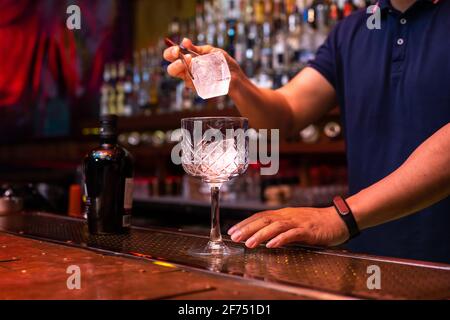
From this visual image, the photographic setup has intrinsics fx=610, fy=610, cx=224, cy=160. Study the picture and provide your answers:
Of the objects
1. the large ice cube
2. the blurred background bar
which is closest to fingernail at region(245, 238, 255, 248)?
the large ice cube

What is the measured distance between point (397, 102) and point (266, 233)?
2.71ft

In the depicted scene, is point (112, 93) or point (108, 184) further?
point (112, 93)

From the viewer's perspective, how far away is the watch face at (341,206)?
130 cm

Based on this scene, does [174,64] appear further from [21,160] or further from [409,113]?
[21,160]

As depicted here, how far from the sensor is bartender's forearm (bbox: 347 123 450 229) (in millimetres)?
1344

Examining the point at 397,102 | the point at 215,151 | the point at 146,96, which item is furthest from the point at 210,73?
the point at 146,96

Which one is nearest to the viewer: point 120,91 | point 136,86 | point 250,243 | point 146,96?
point 250,243

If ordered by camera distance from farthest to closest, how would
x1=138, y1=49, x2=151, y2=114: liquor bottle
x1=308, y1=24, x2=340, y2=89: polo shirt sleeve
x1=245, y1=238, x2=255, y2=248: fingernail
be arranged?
x1=138, y1=49, x2=151, y2=114: liquor bottle < x1=308, y1=24, x2=340, y2=89: polo shirt sleeve < x1=245, y1=238, x2=255, y2=248: fingernail

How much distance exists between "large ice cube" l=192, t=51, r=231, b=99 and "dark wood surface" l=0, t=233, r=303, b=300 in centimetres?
47

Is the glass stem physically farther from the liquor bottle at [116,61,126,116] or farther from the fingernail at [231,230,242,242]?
the liquor bottle at [116,61,126,116]

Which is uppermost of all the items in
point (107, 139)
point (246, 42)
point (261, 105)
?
point (246, 42)

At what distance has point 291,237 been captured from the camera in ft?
3.94

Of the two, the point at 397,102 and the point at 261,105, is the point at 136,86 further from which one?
the point at 397,102

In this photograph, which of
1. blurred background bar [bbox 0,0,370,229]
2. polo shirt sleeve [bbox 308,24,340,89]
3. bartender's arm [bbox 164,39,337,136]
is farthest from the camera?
blurred background bar [bbox 0,0,370,229]
